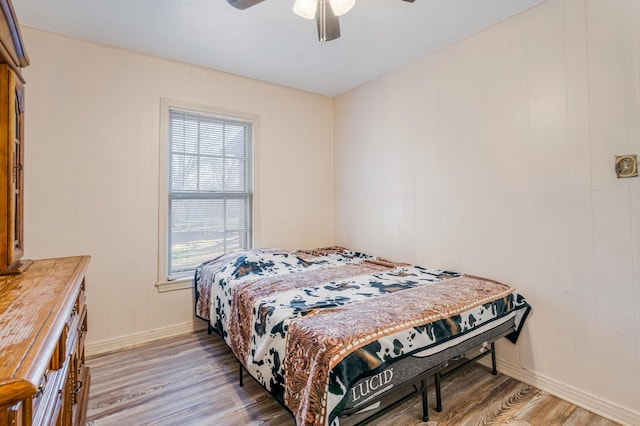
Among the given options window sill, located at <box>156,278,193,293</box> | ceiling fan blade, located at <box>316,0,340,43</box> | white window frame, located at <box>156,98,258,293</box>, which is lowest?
window sill, located at <box>156,278,193,293</box>

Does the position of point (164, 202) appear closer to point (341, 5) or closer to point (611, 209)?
point (341, 5)

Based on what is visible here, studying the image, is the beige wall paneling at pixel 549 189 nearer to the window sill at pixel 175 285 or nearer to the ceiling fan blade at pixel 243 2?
the ceiling fan blade at pixel 243 2

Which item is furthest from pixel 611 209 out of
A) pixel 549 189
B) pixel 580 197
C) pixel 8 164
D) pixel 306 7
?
pixel 8 164

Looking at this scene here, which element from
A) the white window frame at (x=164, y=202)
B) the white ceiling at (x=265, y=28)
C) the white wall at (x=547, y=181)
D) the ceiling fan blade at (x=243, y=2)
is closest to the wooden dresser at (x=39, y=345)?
the white window frame at (x=164, y=202)

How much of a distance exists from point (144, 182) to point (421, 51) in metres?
2.73

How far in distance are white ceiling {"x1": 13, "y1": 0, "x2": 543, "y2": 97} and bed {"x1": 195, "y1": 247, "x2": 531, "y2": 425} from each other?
184cm

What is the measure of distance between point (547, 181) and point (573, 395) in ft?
4.46

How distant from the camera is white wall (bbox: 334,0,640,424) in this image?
5.83 ft

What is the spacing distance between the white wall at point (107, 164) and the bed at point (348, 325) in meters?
0.65

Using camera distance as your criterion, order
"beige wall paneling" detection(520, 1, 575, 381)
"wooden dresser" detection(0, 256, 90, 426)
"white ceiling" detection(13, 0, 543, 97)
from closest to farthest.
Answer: "wooden dresser" detection(0, 256, 90, 426) < "beige wall paneling" detection(520, 1, 575, 381) < "white ceiling" detection(13, 0, 543, 97)

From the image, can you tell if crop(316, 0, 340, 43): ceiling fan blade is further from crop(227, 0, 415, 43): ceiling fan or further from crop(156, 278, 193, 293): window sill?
crop(156, 278, 193, 293): window sill

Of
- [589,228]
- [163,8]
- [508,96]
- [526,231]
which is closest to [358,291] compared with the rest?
[526,231]

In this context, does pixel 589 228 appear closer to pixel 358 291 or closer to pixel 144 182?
pixel 358 291

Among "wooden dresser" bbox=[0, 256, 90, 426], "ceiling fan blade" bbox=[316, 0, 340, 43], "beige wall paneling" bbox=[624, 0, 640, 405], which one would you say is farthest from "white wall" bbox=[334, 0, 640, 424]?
"wooden dresser" bbox=[0, 256, 90, 426]
